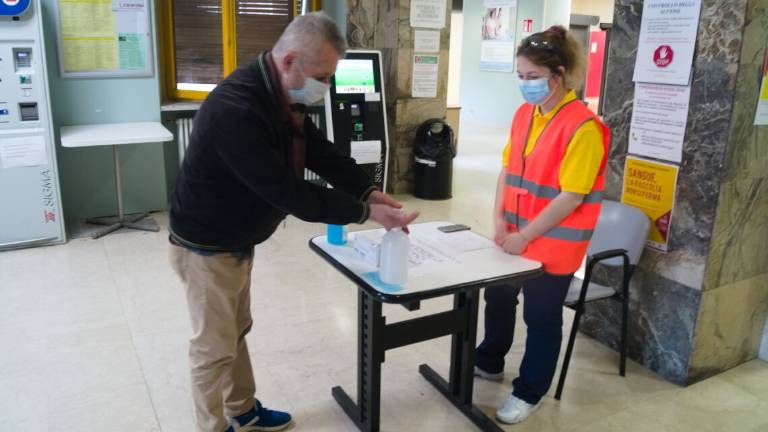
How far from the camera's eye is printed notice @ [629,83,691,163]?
2.73 m

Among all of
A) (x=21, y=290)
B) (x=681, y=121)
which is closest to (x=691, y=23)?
(x=681, y=121)

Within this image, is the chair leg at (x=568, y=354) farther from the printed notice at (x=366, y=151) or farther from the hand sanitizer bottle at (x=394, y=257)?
the printed notice at (x=366, y=151)

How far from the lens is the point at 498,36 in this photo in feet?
35.7

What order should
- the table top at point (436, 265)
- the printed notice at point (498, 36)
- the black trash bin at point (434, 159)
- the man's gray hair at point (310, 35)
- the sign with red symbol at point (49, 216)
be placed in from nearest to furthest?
the man's gray hair at point (310, 35) < the table top at point (436, 265) < the sign with red symbol at point (49, 216) < the black trash bin at point (434, 159) < the printed notice at point (498, 36)

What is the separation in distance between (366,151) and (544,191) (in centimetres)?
326

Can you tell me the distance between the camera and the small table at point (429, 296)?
2.06 metres

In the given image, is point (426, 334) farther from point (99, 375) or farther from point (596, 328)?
point (99, 375)

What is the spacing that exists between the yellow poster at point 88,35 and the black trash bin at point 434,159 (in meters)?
2.66

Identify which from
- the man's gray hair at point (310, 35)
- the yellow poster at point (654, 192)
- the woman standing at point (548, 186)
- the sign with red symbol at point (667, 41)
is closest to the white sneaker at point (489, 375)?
the woman standing at point (548, 186)

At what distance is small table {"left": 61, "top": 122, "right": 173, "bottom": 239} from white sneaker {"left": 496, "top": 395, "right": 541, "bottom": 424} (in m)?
3.07

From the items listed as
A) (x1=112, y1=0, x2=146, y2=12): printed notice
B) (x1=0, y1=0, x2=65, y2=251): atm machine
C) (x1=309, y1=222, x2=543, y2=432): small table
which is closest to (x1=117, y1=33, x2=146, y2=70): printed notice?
(x1=112, y1=0, x2=146, y2=12): printed notice

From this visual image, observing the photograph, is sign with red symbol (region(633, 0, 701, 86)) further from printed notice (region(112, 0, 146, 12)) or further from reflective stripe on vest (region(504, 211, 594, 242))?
printed notice (region(112, 0, 146, 12))

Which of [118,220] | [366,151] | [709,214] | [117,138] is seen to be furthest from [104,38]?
[709,214]

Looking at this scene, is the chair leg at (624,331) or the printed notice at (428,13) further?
the printed notice at (428,13)
